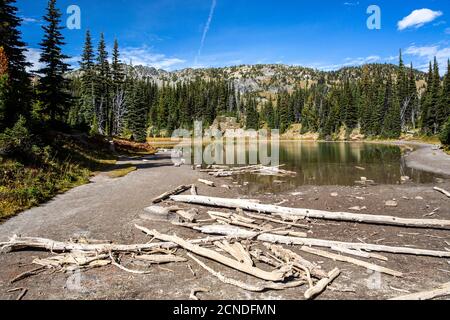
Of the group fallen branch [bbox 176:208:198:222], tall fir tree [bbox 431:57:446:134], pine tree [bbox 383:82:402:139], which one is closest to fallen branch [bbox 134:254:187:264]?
fallen branch [bbox 176:208:198:222]

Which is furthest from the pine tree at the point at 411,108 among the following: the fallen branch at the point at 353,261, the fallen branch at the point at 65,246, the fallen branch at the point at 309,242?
the fallen branch at the point at 65,246

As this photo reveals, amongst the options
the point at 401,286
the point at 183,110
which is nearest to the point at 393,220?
the point at 401,286

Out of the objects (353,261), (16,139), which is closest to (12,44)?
(16,139)

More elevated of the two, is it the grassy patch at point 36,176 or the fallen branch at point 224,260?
the grassy patch at point 36,176

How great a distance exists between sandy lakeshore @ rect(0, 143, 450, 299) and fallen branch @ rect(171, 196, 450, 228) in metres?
0.29

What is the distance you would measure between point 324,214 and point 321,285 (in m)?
7.03

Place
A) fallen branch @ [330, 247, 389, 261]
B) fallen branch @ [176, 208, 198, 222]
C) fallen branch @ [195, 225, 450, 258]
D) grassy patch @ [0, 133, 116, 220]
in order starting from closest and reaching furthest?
fallen branch @ [330, 247, 389, 261], fallen branch @ [195, 225, 450, 258], fallen branch @ [176, 208, 198, 222], grassy patch @ [0, 133, 116, 220]

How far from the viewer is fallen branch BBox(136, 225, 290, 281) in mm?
8445

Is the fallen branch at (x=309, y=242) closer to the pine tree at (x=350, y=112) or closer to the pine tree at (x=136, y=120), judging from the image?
the pine tree at (x=136, y=120)

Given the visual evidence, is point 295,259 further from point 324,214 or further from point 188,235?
point 324,214

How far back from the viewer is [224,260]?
9.58m

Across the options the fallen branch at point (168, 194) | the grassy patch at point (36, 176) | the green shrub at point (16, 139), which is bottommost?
the fallen branch at point (168, 194)

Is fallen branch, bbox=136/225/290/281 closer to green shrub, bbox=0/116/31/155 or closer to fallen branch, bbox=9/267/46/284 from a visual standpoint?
fallen branch, bbox=9/267/46/284

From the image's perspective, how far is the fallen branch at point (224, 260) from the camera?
845 cm
